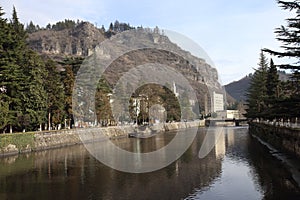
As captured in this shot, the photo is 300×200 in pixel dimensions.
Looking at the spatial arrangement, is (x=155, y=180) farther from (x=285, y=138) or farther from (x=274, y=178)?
(x=285, y=138)

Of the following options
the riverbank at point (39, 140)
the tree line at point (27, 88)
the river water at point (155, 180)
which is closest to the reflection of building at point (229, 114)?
the riverbank at point (39, 140)

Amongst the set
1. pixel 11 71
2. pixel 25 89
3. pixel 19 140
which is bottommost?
pixel 19 140

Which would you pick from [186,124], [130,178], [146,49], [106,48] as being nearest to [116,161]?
[130,178]

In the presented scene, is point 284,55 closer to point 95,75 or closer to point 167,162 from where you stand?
point 167,162

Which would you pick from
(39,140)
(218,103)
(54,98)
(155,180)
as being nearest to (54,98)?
(54,98)

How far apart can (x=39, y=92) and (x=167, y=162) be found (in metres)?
18.1

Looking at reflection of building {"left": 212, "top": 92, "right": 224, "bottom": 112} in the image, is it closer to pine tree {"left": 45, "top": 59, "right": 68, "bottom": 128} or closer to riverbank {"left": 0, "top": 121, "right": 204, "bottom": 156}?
riverbank {"left": 0, "top": 121, "right": 204, "bottom": 156}

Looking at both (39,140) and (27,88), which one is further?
(27,88)

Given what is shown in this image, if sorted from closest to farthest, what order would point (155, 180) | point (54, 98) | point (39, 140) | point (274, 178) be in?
point (274, 178), point (155, 180), point (39, 140), point (54, 98)

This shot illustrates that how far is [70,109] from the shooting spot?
45.8 meters

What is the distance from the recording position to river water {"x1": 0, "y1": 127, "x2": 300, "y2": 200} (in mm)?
16734

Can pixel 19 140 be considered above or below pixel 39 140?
above

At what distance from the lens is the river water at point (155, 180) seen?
16.7 metres

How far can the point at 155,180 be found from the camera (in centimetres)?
2030
